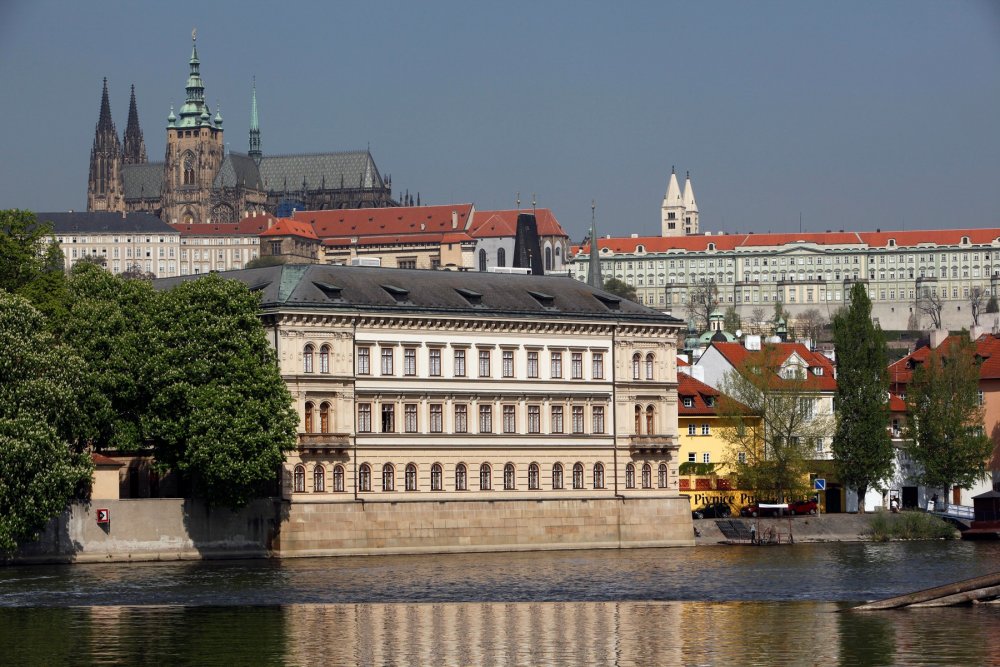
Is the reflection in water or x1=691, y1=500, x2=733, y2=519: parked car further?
x1=691, y1=500, x2=733, y2=519: parked car

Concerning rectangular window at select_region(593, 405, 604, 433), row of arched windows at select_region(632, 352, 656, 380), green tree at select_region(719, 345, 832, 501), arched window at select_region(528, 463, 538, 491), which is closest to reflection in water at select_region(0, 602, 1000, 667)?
arched window at select_region(528, 463, 538, 491)

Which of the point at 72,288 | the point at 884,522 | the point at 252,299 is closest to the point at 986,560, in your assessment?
the point at 884,522

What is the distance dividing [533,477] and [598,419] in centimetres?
450

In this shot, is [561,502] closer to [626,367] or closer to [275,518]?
[626,367]

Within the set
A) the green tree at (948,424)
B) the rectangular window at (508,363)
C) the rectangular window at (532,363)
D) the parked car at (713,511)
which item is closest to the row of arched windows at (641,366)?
the rectangular window at (532,363)

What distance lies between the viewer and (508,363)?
93750mm

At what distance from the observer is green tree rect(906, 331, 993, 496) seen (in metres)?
108

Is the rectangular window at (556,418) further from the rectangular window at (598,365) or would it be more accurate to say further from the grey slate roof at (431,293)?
the grey slate roof at (431,293)

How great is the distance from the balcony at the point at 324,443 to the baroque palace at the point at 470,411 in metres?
0.06

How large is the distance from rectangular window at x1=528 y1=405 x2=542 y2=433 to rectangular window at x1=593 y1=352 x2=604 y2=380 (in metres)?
3.48

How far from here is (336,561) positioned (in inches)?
3219

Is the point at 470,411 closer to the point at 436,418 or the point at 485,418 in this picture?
the point at 485,418

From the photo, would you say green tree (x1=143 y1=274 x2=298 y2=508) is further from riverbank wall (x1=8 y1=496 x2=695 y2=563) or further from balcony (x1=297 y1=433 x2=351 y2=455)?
balcony (x1=297 y1=433 x2=351 y2=455)

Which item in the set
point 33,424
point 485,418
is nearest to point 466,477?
point 485,418
